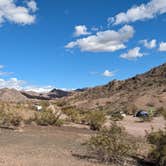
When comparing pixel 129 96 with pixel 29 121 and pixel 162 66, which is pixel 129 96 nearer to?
pixel 162 66

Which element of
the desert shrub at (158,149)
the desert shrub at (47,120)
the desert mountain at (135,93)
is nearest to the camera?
the desert shrub at (158,149)

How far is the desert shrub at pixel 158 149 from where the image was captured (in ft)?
55.1

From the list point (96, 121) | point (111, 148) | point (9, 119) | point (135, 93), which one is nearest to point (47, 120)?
point (9, 119)

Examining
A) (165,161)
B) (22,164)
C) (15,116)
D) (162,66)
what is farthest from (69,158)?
(162,66)

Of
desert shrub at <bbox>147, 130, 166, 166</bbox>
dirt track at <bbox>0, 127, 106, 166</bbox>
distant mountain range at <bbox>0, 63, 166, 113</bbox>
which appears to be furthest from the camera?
distant mountain range at <bbox>0, 63, 166, 113</bbox>

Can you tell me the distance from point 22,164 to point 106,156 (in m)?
A: 4.03

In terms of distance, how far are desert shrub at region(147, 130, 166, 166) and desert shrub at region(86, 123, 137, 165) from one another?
93cm

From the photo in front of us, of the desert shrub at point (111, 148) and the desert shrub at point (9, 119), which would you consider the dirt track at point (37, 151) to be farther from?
the desert shrub at point (9, 119)

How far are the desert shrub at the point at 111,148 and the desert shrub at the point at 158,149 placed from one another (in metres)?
0.93

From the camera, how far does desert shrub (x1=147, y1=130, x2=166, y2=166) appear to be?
16.8 metres

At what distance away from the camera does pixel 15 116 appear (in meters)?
33.1

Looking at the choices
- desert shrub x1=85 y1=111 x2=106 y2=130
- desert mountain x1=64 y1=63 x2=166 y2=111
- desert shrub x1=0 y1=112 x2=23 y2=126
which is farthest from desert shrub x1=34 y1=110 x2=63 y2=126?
desert mountain x1=64 y1=63 x2=166 y2=111

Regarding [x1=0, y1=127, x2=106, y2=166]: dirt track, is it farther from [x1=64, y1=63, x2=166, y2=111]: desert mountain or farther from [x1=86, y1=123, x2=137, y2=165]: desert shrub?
[x1=64, y1=63, x2=166, y2=111]: desert mountain

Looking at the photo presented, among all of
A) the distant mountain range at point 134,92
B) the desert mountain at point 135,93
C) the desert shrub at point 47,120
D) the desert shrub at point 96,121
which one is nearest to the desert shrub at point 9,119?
the desert shrub at point 47,120
